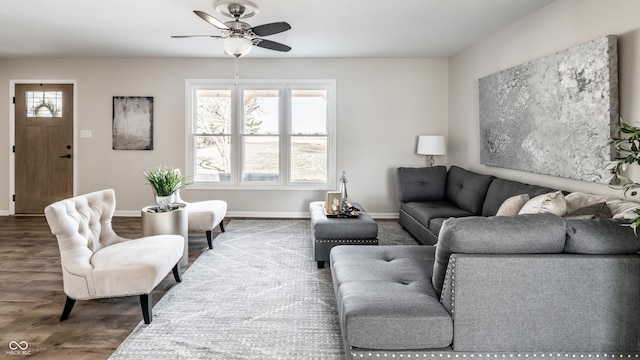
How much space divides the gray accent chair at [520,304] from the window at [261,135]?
4580mm

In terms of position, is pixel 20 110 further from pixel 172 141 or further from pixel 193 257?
pixel 193 257

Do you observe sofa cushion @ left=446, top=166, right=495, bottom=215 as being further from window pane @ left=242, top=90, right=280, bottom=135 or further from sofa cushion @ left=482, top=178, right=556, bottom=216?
window pane @ left=242, top=90, right=280, bottom=135

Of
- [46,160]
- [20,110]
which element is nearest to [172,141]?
[46,160]

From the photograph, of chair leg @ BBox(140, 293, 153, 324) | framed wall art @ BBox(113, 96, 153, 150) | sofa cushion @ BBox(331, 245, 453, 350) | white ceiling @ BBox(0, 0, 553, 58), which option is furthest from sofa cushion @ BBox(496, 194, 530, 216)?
framed wall art @ BBox(113, 96, 153, 150)

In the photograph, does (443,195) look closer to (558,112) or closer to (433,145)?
(433,145)

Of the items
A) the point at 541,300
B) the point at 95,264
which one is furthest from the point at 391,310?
the point at 95,264

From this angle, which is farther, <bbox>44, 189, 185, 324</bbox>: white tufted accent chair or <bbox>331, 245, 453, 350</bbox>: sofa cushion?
<bbox>44, 189, 185, 324</bbox>: white tufted accent chair

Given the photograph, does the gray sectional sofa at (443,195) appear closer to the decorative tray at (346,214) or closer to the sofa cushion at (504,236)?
the decorative tray at (346,214)

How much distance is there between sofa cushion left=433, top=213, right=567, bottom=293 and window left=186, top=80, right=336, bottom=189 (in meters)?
4.53

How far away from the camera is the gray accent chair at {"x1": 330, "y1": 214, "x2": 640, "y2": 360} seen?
1.86 metres

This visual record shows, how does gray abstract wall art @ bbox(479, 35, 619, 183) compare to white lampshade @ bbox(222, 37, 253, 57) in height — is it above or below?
below

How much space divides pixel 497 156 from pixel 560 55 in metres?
1.40

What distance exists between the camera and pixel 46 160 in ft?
21.3

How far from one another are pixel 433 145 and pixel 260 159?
8.66 feet
